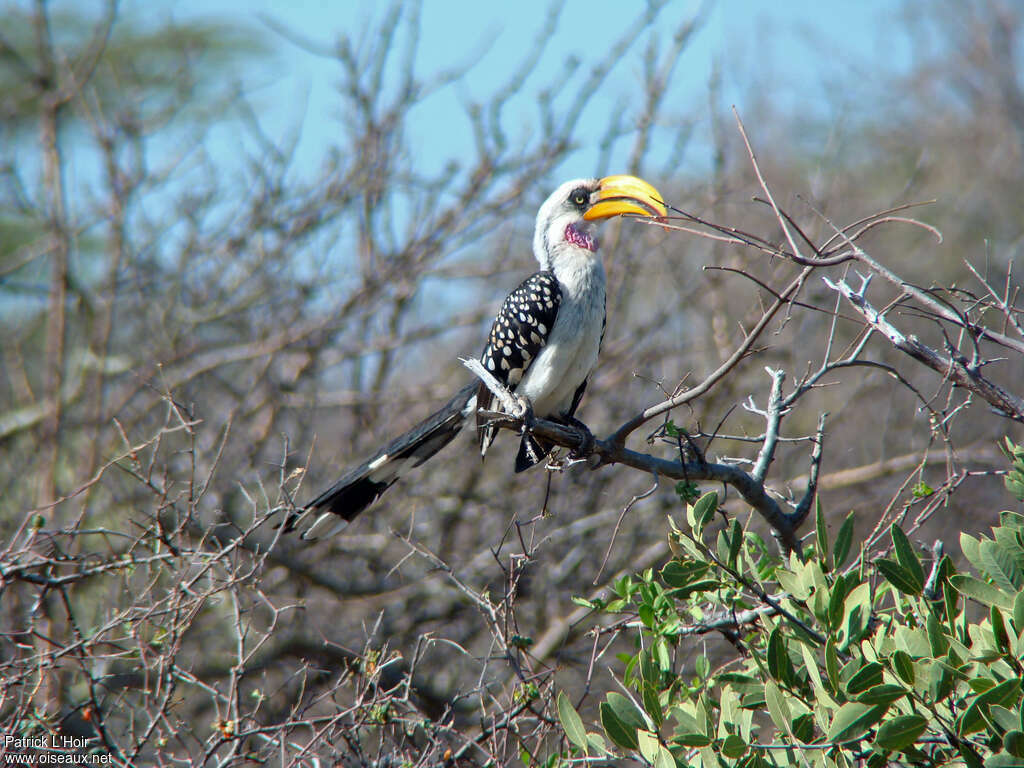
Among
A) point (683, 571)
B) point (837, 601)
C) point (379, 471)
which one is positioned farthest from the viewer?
point (379, 471)

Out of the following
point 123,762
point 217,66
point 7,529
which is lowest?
point 7,529

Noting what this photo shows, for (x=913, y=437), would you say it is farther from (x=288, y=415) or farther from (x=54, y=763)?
(x=54, y=763)

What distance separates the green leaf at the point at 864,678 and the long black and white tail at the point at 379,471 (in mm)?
2216

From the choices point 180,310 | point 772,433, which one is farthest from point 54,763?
point 180,310

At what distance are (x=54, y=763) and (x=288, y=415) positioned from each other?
316 centimetres

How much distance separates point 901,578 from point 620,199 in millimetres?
2852

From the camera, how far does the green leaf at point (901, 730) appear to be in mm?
1755

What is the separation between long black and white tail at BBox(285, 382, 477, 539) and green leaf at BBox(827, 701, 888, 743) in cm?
224

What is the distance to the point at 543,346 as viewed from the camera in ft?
13.5

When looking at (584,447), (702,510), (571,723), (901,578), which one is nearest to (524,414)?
(584,447)

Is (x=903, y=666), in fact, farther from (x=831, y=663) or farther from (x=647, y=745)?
(x=647, y=745)

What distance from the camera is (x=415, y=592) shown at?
4863 mm

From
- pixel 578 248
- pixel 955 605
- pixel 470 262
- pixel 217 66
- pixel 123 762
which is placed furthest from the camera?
pixel 217 66

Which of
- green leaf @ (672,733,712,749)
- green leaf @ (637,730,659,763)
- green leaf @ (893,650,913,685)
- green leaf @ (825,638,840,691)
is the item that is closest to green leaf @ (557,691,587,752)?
green leaf @ (637,730,659,763)
